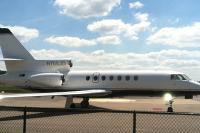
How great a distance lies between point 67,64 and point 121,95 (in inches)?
209

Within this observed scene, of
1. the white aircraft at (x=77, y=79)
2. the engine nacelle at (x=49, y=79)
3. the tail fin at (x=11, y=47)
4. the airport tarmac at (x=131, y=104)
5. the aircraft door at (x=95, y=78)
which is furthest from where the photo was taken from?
the tail fin at (x=11, y=47)

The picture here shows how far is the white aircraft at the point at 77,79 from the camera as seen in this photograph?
26125 mm

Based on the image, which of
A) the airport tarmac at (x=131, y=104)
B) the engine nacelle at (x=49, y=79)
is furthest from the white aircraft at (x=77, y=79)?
the airport tarmac at (x=131, y=104)

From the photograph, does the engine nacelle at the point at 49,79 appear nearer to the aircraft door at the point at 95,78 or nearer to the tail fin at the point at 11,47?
the tail fin at the point at 11,47

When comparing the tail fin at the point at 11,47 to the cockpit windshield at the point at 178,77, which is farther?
the tail fin at the point at 11,47

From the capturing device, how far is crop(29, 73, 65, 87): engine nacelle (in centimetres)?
2928

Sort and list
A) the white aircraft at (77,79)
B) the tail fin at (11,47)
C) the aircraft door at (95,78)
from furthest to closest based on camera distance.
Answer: the tail fin at (11,47)
the aircraft door at (95,78)
the white aircraft at (77,79)

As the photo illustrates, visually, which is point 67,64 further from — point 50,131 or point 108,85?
point 50,131

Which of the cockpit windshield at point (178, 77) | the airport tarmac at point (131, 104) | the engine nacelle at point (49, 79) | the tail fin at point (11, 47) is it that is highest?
the tail fin at point (11, 47)

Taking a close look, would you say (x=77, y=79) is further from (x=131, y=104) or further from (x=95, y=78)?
(x=131, y=104)

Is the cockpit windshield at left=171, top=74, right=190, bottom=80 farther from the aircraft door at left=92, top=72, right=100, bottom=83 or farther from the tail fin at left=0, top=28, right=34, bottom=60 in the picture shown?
the tail fin at left=0, top=28, right=34, bottom=60

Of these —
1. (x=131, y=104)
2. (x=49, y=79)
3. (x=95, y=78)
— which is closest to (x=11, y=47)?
(x=49, y=79)

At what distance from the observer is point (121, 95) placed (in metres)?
27.4

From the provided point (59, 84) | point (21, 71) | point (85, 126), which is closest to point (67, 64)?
point (59, 84)
